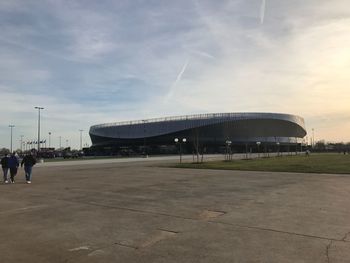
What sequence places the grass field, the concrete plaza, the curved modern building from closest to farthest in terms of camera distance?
the concrete plaza, the grass field, the curved modern building

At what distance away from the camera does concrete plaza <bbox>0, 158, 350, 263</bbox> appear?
26.7 feet

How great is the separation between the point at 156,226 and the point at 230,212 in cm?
289

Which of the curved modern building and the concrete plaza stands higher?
the curved modern building

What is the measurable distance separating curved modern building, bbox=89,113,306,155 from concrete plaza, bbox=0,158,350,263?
5607 inches

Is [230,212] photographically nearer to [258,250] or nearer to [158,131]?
[258,250]

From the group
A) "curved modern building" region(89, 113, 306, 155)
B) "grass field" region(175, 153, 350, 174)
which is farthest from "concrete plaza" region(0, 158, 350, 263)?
"curved modern building" region(89, 113, 306, 155)

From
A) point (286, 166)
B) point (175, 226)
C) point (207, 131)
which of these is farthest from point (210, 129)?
point (175, 226)

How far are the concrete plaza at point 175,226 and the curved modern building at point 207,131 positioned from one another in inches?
5607

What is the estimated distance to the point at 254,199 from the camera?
15.7 metres

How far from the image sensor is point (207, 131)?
16900cm

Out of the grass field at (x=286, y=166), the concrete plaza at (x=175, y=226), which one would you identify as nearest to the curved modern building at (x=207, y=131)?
the grass field at (x=286, y=166)

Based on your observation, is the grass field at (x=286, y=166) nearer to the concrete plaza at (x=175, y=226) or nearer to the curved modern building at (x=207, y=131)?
the concrete plaza at (x=175, y=226)

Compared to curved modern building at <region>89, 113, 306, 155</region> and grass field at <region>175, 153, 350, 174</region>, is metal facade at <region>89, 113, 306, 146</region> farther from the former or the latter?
grass field at <region>175, 153, 350, 174</region>

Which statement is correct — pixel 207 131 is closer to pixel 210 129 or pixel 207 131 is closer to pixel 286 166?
pixel 210 129
